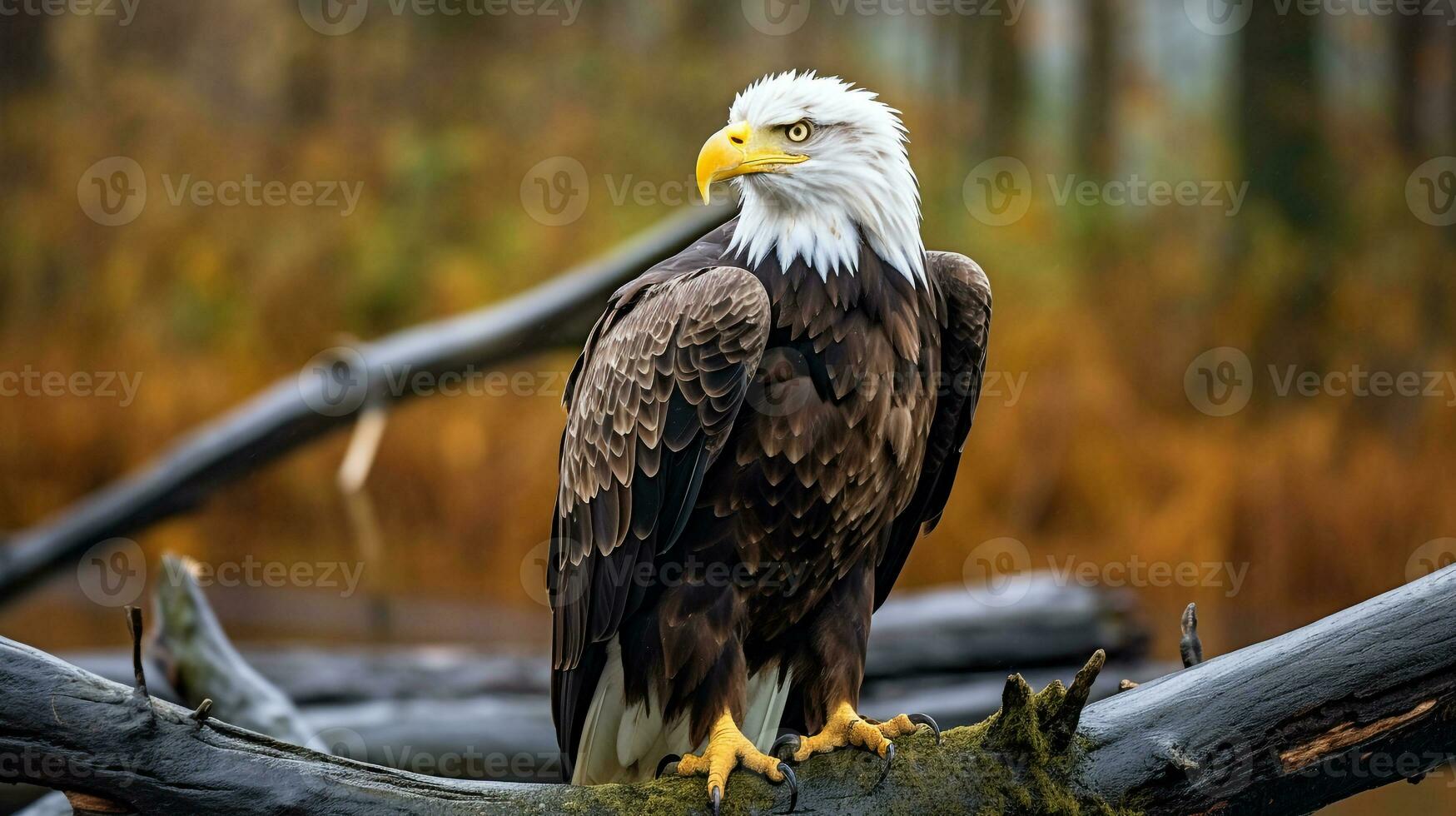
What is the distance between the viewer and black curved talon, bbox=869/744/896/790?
8.23 feet

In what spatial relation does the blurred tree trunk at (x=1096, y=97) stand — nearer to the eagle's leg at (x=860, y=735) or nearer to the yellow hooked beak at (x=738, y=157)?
the yellow hooked beak at (x=738, y=157)

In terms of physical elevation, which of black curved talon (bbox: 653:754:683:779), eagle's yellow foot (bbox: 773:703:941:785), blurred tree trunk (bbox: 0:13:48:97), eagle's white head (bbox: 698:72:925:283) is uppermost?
blurred tree trunk (bbox: 0:13:48:97)

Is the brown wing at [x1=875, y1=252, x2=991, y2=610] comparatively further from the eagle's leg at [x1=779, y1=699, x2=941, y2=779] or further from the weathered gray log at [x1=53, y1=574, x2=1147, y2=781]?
the weathered gray log at [x1=53, y1=574, x2=1147, y2=781]

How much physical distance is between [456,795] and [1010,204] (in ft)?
25.7

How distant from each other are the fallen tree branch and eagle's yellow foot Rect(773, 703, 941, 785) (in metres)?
0.10

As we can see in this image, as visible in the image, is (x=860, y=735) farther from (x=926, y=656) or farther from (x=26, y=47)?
(x=26, y=47)

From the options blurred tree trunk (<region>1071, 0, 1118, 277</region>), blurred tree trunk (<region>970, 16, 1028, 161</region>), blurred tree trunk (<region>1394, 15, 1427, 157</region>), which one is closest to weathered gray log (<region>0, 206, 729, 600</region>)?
blurred tree trunk (<region>970, 16, 1028, 161</region>)

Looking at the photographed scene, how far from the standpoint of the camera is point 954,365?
10.3ft

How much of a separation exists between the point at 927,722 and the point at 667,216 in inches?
302

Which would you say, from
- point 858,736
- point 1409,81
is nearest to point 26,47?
point 858,736

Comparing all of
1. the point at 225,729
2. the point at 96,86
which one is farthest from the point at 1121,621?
the point at 96,86

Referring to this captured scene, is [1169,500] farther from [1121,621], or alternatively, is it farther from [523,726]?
[523,726]

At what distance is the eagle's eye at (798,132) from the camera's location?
2953mm

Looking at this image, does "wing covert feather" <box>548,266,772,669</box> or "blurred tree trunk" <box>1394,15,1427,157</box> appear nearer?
"wing covert feather" <box>548,266,772,669</box>
